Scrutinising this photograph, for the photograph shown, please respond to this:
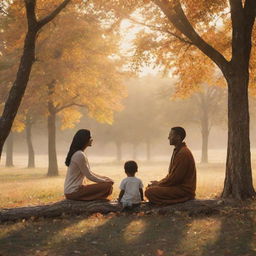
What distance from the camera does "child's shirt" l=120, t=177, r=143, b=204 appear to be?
9.98m

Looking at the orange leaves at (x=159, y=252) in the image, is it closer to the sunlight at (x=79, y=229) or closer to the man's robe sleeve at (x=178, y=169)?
the sunlight at (x=79, y=229)

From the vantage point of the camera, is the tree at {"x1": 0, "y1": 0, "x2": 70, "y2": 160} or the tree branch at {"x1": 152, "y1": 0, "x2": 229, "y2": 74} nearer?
the tree at {"x1": 0, "y1": 0, "x2": 70, "y2": 160}

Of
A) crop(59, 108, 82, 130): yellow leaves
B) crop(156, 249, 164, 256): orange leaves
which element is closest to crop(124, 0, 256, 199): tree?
crop(156, 249, 164, 256): orange leaves

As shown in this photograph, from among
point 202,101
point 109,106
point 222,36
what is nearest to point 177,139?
point 222,36

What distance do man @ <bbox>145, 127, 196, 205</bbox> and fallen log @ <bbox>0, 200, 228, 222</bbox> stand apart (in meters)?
0.19

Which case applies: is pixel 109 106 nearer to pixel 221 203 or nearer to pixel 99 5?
pixel 99 5

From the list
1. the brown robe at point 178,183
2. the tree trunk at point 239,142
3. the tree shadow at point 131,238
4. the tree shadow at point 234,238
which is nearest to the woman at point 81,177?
the tree shadow at point 131,238

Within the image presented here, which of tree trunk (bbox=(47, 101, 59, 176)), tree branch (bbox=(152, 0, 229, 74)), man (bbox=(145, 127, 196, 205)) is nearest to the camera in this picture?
man (bbox=(145, 127, 196, 205))

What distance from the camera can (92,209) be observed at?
10.1 m

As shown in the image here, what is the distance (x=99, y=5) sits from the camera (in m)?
12.9

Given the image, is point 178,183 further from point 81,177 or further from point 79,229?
point 79,229

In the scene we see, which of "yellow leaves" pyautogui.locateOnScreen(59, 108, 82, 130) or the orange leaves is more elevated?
"yellow leaves" pyautogui.locateOnScreen(59, 108, 82, 130)

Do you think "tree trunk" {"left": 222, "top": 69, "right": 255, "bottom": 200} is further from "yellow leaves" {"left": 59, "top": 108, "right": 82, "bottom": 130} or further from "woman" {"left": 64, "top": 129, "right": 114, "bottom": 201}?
"yellow leaves" {"left": 59, "top": 108, "right": 82, "bottom": 130}

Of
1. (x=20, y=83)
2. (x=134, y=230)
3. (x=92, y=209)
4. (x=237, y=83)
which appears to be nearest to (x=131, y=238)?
(x=134, y=230)
